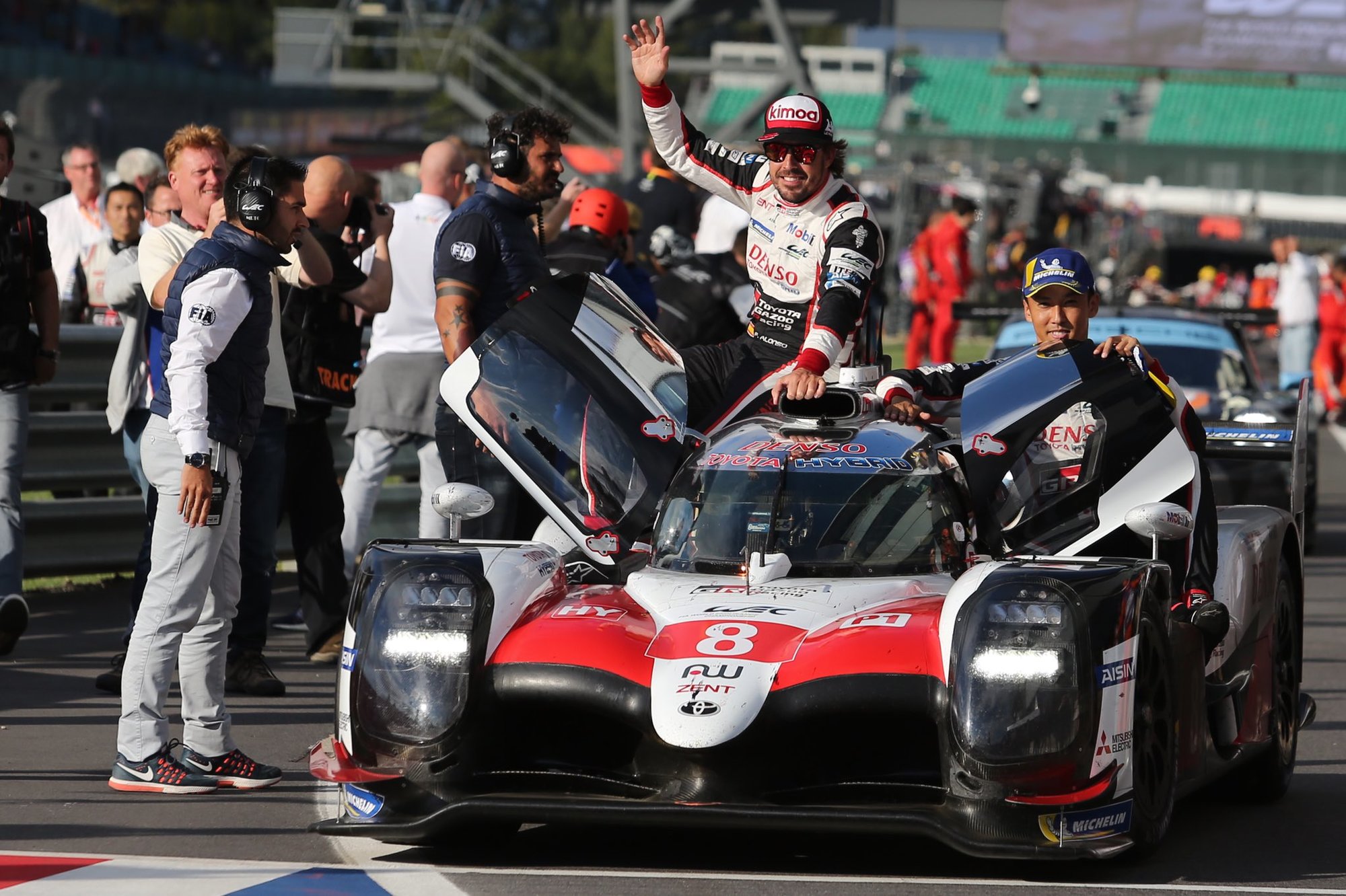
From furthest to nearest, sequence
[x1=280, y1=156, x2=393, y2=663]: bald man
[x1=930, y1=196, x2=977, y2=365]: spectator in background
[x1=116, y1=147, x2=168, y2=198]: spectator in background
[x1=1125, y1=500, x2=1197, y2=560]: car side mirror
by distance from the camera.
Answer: [x1=930, y1=196, x2=977, y2=365]: spectator in background, [x1=116, y1=147, x2=168, y2=198]: spectator in background, [x1=280, y1=156, x2=393, y2=663]: bald man, [x1=1125, y1=500, x2=1197, y2=560]: car side mirror

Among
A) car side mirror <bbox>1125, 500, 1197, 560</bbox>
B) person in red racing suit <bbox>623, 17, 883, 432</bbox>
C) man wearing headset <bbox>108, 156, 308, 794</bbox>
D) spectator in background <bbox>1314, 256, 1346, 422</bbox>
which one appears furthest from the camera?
spectator in background <bbox>1314, 256, 1346, 422</bbox>

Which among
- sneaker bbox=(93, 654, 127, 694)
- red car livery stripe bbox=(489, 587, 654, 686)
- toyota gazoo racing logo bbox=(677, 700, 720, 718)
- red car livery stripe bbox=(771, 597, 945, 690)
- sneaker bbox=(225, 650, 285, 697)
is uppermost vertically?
red car livery stripe bbox=(771, 597, 945, 690)

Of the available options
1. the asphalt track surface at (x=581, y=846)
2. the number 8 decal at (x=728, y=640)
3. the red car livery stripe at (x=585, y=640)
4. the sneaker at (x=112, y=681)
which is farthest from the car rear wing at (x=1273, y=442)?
the sneaker at (x=112, y=681)

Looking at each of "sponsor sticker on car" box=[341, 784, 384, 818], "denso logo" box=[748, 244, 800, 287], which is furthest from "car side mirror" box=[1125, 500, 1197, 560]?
"sponsor sticker on car" box=[341, 784, 384, 818]

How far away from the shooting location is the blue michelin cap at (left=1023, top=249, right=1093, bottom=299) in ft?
23.2

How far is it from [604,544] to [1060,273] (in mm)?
1789

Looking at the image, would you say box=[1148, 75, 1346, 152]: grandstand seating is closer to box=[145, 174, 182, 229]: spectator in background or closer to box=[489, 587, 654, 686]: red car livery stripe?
box=[145, 174, 182, 229]: spectator in background

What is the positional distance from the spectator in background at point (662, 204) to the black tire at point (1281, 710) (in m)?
7.82

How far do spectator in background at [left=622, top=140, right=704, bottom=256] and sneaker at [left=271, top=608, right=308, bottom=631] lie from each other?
5.13m

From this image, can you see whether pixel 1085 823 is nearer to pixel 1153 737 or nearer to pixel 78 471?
pixel 1153 737

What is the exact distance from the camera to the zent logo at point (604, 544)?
6.73m

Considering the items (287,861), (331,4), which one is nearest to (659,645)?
(287,861)

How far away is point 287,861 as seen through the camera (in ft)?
18.1

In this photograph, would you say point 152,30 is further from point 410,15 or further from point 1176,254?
point 1176,254
